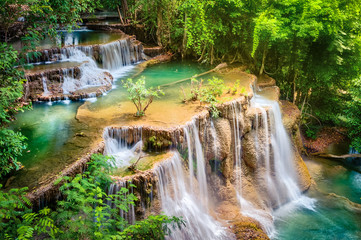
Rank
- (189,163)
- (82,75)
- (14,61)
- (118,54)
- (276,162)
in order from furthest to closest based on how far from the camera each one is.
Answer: (118,54) → (82,75) → (276,162) → (189,163) → (14,61)

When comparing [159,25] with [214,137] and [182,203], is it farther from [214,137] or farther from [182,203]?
[182,203]

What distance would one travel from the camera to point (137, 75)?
14297mm

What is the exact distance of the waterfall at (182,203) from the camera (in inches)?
294

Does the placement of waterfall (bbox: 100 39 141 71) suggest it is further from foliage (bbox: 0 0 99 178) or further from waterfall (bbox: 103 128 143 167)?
waterfall (bbox: 103 128 143 167)

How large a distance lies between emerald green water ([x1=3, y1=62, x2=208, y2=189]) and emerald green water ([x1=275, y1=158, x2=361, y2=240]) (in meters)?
6.60

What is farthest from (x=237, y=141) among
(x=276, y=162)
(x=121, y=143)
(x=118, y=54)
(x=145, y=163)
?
(x=118, y=54)

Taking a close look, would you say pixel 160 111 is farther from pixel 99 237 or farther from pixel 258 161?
pixel 99 237

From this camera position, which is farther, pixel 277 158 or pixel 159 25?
pixel 159 25

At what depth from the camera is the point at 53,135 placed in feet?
28.1

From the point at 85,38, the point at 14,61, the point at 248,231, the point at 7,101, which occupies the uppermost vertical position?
the point at 14,61

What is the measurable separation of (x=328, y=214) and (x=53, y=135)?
937cm

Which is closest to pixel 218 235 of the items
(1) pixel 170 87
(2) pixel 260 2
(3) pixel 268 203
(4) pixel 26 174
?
(3) pixel 268 203

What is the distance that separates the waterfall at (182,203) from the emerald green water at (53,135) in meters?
2.15

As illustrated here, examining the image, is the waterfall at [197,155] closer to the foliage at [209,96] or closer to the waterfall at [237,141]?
the foliage at [209,96]
